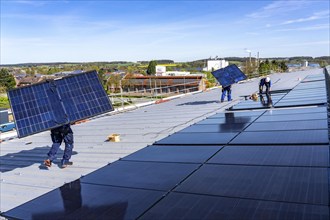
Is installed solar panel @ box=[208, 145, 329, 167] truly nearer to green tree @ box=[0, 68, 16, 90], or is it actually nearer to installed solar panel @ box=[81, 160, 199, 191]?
installed solar panel @ box=[81, 160, 199, 191]

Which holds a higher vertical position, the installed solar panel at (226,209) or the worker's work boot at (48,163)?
the installed solar panel at (226,209)

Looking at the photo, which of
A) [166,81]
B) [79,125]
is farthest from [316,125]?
[166,81]

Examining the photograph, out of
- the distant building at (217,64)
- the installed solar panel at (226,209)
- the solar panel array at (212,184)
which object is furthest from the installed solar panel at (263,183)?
the distant building at (217,64)

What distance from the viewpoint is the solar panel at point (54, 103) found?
6.84 m

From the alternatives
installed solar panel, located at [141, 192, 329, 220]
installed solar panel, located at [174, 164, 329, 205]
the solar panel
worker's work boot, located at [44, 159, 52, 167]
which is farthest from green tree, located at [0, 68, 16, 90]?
installed solar panel, located at [141, 192, 329, 220]

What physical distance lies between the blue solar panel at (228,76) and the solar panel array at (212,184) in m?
9.25

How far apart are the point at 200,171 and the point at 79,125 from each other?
34.2 ft

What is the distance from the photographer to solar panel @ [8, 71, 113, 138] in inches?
269

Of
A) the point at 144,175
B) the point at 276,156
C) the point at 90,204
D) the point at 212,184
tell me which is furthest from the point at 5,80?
the point at 212,184

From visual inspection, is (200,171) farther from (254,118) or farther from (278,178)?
(254,118)

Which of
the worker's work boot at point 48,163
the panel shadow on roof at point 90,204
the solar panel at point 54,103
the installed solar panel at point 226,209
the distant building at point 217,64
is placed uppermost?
the distant building at point 217,64

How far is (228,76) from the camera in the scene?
16.9 meters

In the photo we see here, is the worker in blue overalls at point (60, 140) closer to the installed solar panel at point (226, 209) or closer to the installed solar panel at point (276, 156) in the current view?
the installed solar panel at point (276, 156)

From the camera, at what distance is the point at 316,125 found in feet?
24.5
